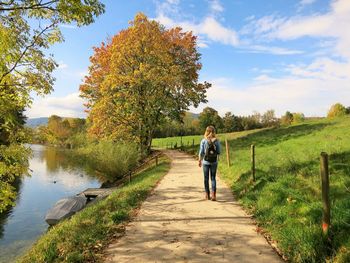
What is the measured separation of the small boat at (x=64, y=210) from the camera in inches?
552

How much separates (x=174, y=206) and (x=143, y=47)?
20958mm

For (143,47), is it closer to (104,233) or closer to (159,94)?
A: (159,94)

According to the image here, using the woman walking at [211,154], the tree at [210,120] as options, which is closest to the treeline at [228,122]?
the tree at [210,120]

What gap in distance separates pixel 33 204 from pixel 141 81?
12703mm

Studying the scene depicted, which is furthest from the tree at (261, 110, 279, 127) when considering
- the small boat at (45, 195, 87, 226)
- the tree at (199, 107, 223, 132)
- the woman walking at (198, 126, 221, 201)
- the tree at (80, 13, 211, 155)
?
the woman walking at (198, 126, 221, 201)

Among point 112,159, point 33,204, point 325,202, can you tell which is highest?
point 325,202

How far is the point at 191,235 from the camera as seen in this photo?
6.40 m

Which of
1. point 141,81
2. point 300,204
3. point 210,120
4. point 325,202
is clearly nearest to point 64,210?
point 300,204

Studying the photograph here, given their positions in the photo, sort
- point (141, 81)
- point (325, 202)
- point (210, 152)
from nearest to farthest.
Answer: point (325, 202), point (210, 152), point (141, 81)

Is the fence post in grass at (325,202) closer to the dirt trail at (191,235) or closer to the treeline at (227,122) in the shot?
the dirt trail at (191,235)

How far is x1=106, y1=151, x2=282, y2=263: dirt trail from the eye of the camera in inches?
211

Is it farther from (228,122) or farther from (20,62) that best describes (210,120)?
(20,62)

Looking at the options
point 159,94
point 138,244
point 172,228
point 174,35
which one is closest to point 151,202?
point 172,228

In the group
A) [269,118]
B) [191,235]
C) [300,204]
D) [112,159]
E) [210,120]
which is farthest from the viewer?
[269,118]
